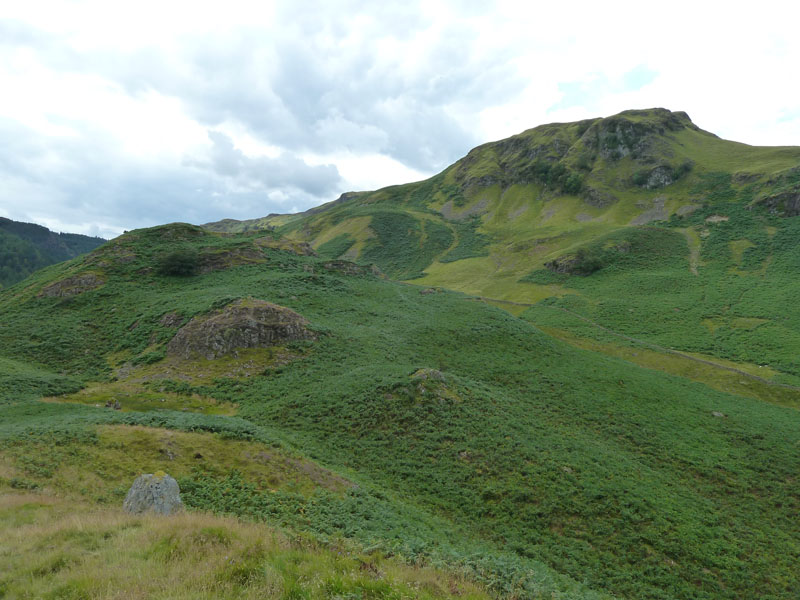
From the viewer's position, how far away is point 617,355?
51688 mm

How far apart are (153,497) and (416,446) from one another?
1557 centimetres

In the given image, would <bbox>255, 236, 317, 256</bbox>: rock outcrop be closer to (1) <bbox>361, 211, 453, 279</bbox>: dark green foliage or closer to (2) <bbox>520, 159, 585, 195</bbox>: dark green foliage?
(1) <bbox>361, 211, 453, 279</bbox>: dark green foliage

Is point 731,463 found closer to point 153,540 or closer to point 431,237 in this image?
point 153,540

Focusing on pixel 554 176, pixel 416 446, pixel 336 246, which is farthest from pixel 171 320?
pixel 554 176

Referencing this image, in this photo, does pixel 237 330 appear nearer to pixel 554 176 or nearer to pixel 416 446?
pixel 416 446

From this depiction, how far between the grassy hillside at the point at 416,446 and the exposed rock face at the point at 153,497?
1123 mm

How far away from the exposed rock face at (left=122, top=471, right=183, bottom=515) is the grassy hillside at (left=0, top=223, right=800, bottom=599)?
1.12 meters

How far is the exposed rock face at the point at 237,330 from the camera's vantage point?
124ft

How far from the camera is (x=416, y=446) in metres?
24.1

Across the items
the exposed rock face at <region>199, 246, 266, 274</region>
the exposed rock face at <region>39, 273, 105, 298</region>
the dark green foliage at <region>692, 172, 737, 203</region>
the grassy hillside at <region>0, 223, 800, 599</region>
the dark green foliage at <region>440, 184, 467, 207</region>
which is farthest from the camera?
the dark green foliage at <region>440, 184, 467, 207</region>

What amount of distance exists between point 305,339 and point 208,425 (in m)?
20.4

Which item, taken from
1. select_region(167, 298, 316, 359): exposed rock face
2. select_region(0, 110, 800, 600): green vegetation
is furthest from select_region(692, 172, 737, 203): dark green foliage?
select_region(167, 298, 316, 359): exposed rock face

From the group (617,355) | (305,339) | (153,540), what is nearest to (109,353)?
(305,339)

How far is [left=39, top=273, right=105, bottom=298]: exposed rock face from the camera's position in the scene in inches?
2041
